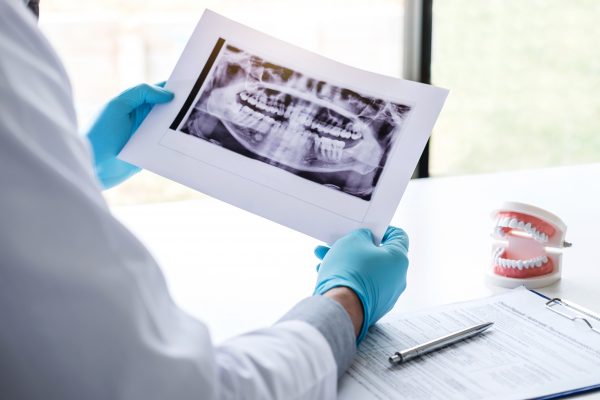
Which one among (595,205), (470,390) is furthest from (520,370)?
(595,205)

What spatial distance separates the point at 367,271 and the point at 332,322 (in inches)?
5.2

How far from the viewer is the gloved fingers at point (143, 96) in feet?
3.66

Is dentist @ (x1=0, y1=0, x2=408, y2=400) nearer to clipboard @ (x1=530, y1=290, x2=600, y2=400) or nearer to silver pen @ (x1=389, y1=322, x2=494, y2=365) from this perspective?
silver pen @ (x1=389, y1=322, x2=494, y2=365)

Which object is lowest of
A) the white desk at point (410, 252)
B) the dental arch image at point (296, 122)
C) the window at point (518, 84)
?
the white desk at point (410, 252)

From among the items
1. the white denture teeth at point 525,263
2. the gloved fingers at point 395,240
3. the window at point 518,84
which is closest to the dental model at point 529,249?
the white denture teeth at point 525,263

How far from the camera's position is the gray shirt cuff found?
752 mm

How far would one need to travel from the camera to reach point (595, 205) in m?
1.51

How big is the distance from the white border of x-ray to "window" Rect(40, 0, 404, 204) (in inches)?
164

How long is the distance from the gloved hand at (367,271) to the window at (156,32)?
4427 mm

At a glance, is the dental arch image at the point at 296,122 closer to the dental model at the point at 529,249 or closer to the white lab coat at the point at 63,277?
the dental model at the point at 529,249

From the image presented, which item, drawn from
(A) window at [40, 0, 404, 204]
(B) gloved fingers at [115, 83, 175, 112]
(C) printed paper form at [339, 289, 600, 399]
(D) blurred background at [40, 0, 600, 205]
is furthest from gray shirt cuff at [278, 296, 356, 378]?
(A) window at [40, 0, 404, 204]

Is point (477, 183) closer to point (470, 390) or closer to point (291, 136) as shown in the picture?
point (291, 136)

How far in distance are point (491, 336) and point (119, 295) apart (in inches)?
19.9

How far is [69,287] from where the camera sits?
1.80 ft
